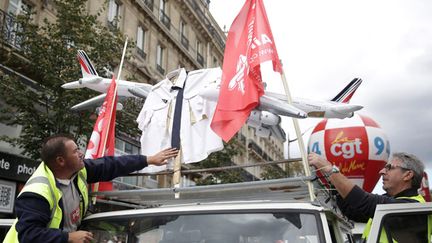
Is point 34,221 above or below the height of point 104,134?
below

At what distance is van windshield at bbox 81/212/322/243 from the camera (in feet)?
8.69

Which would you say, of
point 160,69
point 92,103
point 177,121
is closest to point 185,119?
point 177,121

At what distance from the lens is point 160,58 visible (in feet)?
79.4

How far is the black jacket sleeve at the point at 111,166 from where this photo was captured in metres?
3.41

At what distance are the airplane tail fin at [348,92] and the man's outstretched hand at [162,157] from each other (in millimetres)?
2779

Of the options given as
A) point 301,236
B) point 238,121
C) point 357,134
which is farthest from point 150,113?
point 357,134

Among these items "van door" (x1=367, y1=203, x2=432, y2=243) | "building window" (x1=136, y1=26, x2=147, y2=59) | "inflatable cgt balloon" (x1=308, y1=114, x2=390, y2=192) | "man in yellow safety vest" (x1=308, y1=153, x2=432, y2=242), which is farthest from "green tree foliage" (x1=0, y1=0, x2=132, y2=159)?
"building window" (x1=136, y1=26, x2=147, y2=59)

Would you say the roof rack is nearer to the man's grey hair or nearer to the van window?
the van window

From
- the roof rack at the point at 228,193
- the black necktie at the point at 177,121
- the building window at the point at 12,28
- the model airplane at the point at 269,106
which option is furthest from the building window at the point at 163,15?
the roof rack at the point at 228,193

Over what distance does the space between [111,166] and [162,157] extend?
→ 0.45 m

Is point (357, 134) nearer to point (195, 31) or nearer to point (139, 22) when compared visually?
point (139, 22)

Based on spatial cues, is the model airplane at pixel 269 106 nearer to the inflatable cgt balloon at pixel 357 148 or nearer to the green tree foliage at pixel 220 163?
the inflatable cgt balloon at pixel 357 148

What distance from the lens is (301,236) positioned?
2.63 metres

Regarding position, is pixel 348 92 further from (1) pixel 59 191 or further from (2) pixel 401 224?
(1) pixel 59 191
